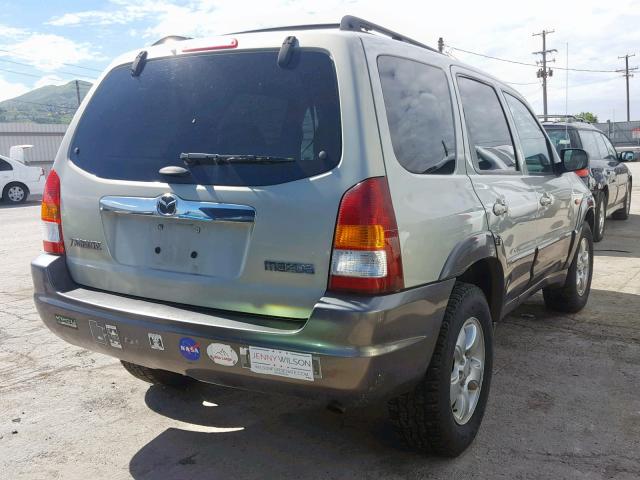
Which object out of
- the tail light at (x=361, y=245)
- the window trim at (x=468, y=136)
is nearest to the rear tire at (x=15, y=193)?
the window trim at (x=468, y=136)

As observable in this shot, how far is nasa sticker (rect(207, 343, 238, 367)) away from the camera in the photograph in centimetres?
246

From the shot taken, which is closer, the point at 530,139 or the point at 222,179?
the point at 222,179

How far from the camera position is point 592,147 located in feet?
30.7

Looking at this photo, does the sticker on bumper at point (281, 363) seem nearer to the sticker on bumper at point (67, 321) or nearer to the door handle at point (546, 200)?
the sticker on bumper at point (67, 321)

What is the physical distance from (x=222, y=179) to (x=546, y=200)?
249cm

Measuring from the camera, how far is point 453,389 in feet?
9.64

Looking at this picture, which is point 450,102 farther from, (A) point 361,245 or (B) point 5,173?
(B) point 5,173

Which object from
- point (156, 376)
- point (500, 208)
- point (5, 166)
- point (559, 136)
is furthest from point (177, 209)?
point (5, 166)

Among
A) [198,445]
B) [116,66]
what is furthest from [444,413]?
[116,66]

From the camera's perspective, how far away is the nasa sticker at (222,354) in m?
2.46

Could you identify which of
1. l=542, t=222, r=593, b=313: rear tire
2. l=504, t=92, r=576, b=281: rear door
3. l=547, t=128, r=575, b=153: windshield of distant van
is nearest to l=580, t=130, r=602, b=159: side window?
l=547, t=128, r=575, b=153: windshield of distant van

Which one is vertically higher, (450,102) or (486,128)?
(450,102)

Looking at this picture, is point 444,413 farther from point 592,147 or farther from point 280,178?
point 592,147

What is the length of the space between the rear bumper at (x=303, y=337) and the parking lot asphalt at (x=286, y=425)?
0.59 meters
